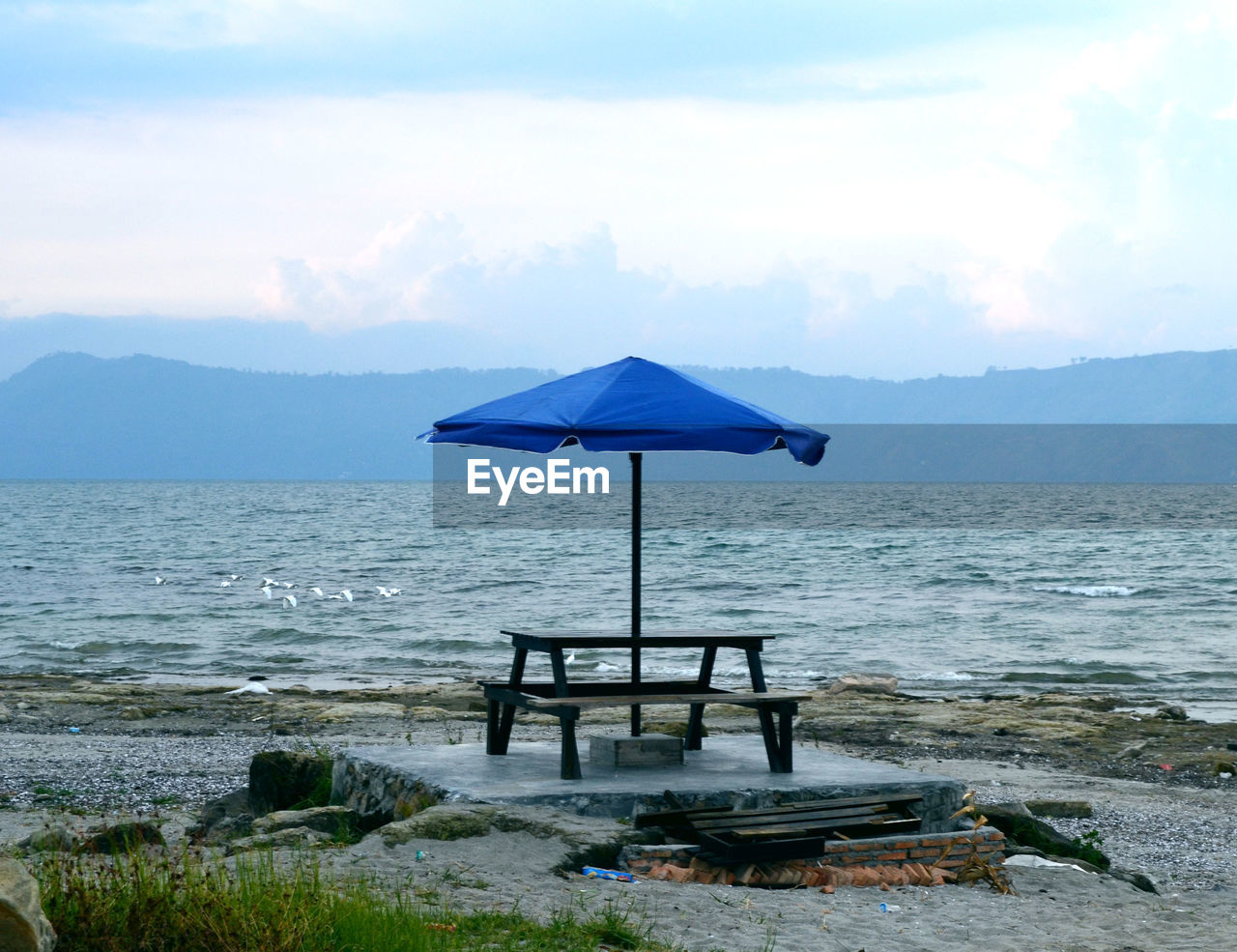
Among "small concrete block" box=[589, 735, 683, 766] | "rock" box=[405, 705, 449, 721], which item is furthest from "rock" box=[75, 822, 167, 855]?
"rock" box=[405, 705, 449, 721]

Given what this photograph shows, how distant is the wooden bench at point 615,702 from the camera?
7.59 m

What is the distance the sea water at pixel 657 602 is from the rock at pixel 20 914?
17.1 metres

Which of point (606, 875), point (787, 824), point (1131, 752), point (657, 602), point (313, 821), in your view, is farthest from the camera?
point (657, 602)

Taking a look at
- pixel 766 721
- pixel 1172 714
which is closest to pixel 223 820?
pixel 766 721

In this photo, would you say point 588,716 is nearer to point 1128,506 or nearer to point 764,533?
point 764,533

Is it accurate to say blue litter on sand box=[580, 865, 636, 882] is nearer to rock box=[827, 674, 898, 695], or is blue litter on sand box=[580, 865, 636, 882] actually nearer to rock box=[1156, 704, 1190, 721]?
rock box=[1156, 704, 1190, 721]

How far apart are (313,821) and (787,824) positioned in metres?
2.88

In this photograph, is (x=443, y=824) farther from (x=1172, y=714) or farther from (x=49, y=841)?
(x=1172, y=714)

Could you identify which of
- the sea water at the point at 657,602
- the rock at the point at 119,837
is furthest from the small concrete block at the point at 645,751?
the sea water at the point at 657,602

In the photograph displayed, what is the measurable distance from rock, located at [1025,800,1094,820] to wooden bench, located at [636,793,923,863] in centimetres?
356

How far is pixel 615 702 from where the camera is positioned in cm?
761

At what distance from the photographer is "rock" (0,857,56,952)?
3977mm

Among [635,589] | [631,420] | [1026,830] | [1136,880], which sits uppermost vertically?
[631,420]

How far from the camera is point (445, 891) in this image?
19.4ft
